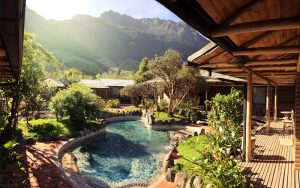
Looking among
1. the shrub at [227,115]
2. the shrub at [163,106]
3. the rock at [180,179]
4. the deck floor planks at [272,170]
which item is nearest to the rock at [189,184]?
the rock at [180,179]

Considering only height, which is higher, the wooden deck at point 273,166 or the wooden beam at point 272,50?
the wooden beam at point 272,50

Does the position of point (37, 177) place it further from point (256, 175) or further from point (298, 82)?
point (298, 82)

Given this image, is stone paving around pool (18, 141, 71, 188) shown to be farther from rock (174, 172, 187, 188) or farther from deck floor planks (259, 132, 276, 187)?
deck floor planks (259, 132, 276, 187)

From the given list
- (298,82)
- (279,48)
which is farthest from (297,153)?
(279,48)

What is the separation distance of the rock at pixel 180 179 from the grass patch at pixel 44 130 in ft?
29.8

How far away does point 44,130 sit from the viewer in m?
15.8

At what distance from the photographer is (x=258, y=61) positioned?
6.49m

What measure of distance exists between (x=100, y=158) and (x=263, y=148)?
26.6 ft

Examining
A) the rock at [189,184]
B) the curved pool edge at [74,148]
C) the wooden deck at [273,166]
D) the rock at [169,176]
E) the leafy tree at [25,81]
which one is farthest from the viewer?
the leafy tree at [25,81]

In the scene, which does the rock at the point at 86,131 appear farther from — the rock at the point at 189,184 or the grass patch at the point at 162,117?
the rock at the point at 189,184

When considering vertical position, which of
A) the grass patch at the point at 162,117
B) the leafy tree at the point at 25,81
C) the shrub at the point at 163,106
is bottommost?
the grass patch at the point at 162,117

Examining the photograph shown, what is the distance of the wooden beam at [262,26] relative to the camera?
2951 mm

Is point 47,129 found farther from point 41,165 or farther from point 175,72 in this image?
A: point 175,72

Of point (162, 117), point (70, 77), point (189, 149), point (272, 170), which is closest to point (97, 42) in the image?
point (70, 77)
